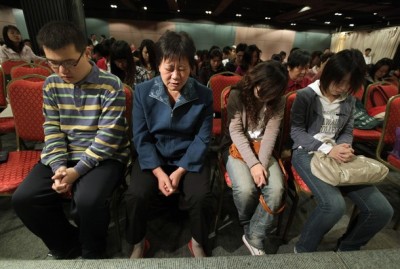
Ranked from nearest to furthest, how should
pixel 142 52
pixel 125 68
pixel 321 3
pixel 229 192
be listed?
pixel 229 192
pixel 125 68
pixel 142 52
pixel 321 3

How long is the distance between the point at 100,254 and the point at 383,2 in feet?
29.1

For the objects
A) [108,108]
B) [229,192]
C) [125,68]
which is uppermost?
[125,68]

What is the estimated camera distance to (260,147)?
1406 mm

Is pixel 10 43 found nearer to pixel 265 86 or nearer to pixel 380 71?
pixel 265 86

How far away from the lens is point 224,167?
146 cm

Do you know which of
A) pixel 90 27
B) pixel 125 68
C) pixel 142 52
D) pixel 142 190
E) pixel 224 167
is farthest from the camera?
pixel 90 27

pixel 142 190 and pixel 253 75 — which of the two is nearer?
pixel 142 190

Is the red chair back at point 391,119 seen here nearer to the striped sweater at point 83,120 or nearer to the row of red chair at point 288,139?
the row of red chair at point 288,139

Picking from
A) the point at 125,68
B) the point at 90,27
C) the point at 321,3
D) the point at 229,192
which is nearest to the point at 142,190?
the point at 229,192

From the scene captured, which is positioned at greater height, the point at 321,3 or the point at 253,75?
the point at 321,3

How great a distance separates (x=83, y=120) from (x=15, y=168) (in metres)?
0.52

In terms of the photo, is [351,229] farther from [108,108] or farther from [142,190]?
[108,108]

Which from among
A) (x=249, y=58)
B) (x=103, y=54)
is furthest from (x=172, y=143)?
(x=103, y=54)

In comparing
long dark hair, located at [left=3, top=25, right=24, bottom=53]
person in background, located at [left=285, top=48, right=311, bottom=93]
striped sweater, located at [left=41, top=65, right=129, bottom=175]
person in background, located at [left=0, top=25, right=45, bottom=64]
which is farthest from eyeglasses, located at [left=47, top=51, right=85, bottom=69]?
long dark hair, located at [left=3, top=25, right=24, bottom=53]
